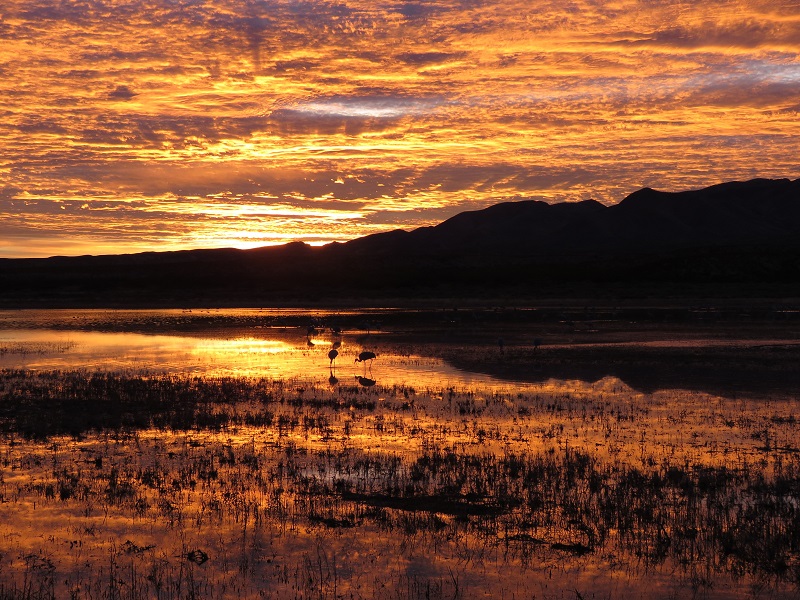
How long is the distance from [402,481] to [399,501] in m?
1.08

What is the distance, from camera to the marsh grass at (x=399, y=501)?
8719 millimetres

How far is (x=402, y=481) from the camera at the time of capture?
489 inches

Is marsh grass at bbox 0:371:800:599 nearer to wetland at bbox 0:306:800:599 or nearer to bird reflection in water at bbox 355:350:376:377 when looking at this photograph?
wetland at bbox 0:306:800:599

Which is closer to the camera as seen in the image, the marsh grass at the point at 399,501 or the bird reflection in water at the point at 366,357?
the marsh grass at the point at 399,501

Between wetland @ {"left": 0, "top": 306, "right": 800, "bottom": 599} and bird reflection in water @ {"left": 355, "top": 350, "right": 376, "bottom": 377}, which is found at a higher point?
bird reflection in water @ {"left": 355, "top": 350, "right": 376, "bottom": 377}

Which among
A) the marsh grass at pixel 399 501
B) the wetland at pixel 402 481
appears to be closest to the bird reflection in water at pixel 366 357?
the wetland at pixel 402 481

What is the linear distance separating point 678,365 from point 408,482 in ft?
58.8

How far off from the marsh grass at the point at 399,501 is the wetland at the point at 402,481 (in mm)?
41

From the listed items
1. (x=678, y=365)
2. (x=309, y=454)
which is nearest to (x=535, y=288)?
(x=678, y=365)

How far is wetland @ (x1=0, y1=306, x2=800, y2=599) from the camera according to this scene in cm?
881

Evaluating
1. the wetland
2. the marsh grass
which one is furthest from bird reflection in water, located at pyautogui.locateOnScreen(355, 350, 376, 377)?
the marsh grass

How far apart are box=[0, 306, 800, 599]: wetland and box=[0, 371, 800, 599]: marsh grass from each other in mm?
41

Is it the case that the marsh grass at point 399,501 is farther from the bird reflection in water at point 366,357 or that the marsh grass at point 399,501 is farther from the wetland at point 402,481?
the bird reflection in water at point 366,357

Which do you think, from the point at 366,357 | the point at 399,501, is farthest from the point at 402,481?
the point at 366,357
